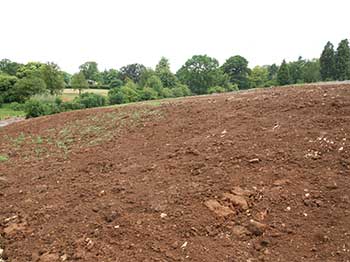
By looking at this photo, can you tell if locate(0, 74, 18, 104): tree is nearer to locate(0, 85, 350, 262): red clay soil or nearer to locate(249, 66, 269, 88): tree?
locate(249, 66, 269, 88): tree

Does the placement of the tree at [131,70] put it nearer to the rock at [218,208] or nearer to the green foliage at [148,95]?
the green foliage at [148,95]

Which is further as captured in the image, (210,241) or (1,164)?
(1,164)

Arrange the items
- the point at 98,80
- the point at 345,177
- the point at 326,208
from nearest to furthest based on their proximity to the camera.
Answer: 1. the point at 326,208
2. the point at 345,177
3. the point at 98,80

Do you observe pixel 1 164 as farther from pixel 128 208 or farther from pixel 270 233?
pixel 270 233

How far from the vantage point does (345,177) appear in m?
3.63

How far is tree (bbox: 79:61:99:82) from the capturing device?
60175 mm

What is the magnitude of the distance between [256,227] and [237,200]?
1.41ft

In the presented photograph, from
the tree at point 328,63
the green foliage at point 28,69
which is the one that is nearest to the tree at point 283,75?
the tree at point 328,63

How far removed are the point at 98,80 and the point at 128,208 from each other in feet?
189

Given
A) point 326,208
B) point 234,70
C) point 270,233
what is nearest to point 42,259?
point 270,233

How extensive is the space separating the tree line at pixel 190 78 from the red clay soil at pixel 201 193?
67.9 feet

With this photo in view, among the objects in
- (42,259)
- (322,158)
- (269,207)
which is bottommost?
(42,259)

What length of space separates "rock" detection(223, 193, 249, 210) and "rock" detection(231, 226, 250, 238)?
0.27m

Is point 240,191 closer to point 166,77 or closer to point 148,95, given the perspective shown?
point 148,95
